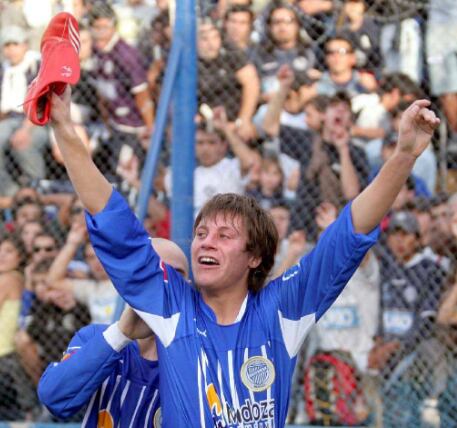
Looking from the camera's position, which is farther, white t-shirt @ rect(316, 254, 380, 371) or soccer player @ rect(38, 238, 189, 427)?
white t-shirt @ rect(316, 254, 380, 371)

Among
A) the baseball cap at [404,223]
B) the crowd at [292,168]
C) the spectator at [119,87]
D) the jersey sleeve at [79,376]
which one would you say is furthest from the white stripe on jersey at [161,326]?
the spectator at [119,87]

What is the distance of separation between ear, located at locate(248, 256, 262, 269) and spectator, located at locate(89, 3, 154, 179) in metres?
2.66

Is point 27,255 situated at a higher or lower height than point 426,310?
higher

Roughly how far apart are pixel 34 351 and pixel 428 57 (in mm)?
2511

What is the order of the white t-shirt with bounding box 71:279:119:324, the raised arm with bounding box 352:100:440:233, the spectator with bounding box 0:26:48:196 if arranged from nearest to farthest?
the raised arm with bounding box 352:100:440:233 < the white t-shirt with bounding box 71:279:119:324 < the spectator with bounding box 0:26:48:196

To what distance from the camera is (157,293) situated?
2533mm

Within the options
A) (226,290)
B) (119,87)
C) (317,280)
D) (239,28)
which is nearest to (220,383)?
(226,290)

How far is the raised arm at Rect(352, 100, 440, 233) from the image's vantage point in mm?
2420

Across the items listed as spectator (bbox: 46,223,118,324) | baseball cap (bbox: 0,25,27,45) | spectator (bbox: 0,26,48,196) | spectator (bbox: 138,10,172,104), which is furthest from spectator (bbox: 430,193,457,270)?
baseball cap (bbox: 0,25,27,45)

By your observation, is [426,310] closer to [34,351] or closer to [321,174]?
[321,174]

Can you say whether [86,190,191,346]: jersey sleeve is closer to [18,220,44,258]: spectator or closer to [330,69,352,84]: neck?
[330,69,352,84]: neck

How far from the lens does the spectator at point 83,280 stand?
521 cm

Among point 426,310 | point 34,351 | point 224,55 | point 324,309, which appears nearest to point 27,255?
point 34,351

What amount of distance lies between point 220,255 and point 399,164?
51cm
